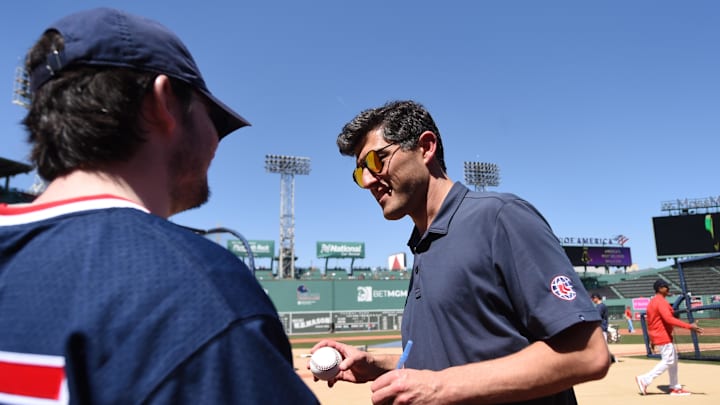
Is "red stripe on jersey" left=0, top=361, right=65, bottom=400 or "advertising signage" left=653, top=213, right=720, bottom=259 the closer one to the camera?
"red stripe on jersey" left=0, top=361, right=65, bottom=400

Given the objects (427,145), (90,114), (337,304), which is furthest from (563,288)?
(337,304)

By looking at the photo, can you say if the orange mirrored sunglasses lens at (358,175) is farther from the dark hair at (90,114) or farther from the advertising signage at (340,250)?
the advertising signage at (340,250)

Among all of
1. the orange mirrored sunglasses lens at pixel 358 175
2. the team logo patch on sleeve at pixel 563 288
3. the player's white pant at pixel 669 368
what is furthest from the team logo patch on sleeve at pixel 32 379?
the player's white pant at pixel 669 368

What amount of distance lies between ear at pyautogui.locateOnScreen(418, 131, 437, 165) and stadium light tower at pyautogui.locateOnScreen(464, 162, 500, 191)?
62561 mm

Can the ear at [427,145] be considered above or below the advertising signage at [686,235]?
below

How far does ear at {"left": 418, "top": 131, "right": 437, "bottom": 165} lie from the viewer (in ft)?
9.08

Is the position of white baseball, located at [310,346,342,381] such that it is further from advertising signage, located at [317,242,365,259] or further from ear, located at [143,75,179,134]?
advertising signage, located at [317,242,365,259]

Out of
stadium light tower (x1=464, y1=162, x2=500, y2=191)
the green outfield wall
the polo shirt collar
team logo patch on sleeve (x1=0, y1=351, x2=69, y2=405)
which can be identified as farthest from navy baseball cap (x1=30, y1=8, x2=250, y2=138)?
stadium light tower (x1=464, y1=162, x2=500, y2=191)

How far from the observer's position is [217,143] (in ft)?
4.65

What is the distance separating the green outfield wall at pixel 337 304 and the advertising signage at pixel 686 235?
71.5 feet

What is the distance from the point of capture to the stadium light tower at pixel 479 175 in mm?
63938

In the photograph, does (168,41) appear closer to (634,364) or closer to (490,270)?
(490,270)

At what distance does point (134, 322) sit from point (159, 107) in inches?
21.8

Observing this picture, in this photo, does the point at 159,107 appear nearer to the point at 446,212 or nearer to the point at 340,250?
the point at 446,212
